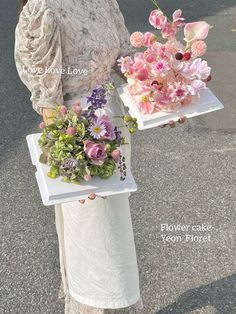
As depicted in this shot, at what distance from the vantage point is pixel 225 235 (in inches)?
139

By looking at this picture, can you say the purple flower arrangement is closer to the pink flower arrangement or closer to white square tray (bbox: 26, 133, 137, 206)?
white square tray (bbox: 26, 133, 137, 206)

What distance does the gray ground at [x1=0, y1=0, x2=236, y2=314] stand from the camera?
3135mm

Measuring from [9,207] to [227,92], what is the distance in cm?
260

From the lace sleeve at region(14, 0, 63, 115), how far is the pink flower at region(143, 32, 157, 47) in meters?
0.38

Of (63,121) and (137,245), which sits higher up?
(63,121)

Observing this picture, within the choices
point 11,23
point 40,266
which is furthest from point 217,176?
point 11,23

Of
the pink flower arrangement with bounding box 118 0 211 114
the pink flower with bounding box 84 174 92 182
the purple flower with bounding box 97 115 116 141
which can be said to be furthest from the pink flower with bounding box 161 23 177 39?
the pink flower with bounding box 84 174 92 182

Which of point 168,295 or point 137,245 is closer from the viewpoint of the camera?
point 168,295

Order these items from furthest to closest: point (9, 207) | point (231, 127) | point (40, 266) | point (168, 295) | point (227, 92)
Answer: point (227, 92), point (231, 127), point (9, 207), point (40, 266), point (168, 295)

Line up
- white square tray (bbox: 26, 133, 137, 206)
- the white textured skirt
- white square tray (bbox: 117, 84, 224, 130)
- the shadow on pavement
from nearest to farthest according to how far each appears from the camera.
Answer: white square tray (bbox: 26, 133, 137, 206)
white square tray (bbox: 117, 84, 224, 130)
the white textured skirt
the shadow on pavement

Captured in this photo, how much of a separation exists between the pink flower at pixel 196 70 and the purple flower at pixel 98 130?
0.45 meters

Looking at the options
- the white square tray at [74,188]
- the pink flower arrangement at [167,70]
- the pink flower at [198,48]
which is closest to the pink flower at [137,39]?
the pink flower arrangement at [167,70]

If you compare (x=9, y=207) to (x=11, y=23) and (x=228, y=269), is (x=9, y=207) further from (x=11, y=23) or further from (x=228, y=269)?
(x=11, y=23)

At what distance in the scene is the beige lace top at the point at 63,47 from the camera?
2.14 meters
